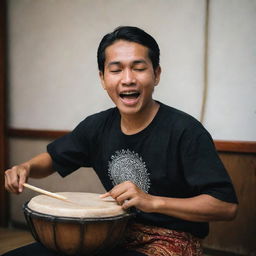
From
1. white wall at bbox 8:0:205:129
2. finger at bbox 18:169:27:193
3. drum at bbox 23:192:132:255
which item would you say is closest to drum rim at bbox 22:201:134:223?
drum at bbox 23:192:132:255

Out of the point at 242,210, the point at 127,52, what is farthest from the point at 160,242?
the point at 242,210

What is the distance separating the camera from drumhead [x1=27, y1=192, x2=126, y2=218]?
165 centimetres

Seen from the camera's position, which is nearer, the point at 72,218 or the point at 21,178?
the point at 72,218

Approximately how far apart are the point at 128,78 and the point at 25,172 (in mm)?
742

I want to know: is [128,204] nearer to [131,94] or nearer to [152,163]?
[152,163]

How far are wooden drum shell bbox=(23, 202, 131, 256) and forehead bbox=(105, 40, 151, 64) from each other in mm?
775

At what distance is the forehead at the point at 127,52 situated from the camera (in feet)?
6.52

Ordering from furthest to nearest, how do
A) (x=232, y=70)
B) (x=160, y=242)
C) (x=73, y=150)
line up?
(x=232, y=70) → (x=73, y=150) → (x=160, y=242)

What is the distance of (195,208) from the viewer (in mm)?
1700

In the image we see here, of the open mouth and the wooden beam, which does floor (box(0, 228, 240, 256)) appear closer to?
the wooden beam

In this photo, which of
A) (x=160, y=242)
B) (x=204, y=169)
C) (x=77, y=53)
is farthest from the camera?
(x=77, y=53)

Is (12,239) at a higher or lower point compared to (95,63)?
lower

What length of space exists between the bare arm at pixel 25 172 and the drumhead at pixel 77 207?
7.8 inches

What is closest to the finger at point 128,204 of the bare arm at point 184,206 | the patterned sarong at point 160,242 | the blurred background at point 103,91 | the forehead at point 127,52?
the bare arm at point 184,206
